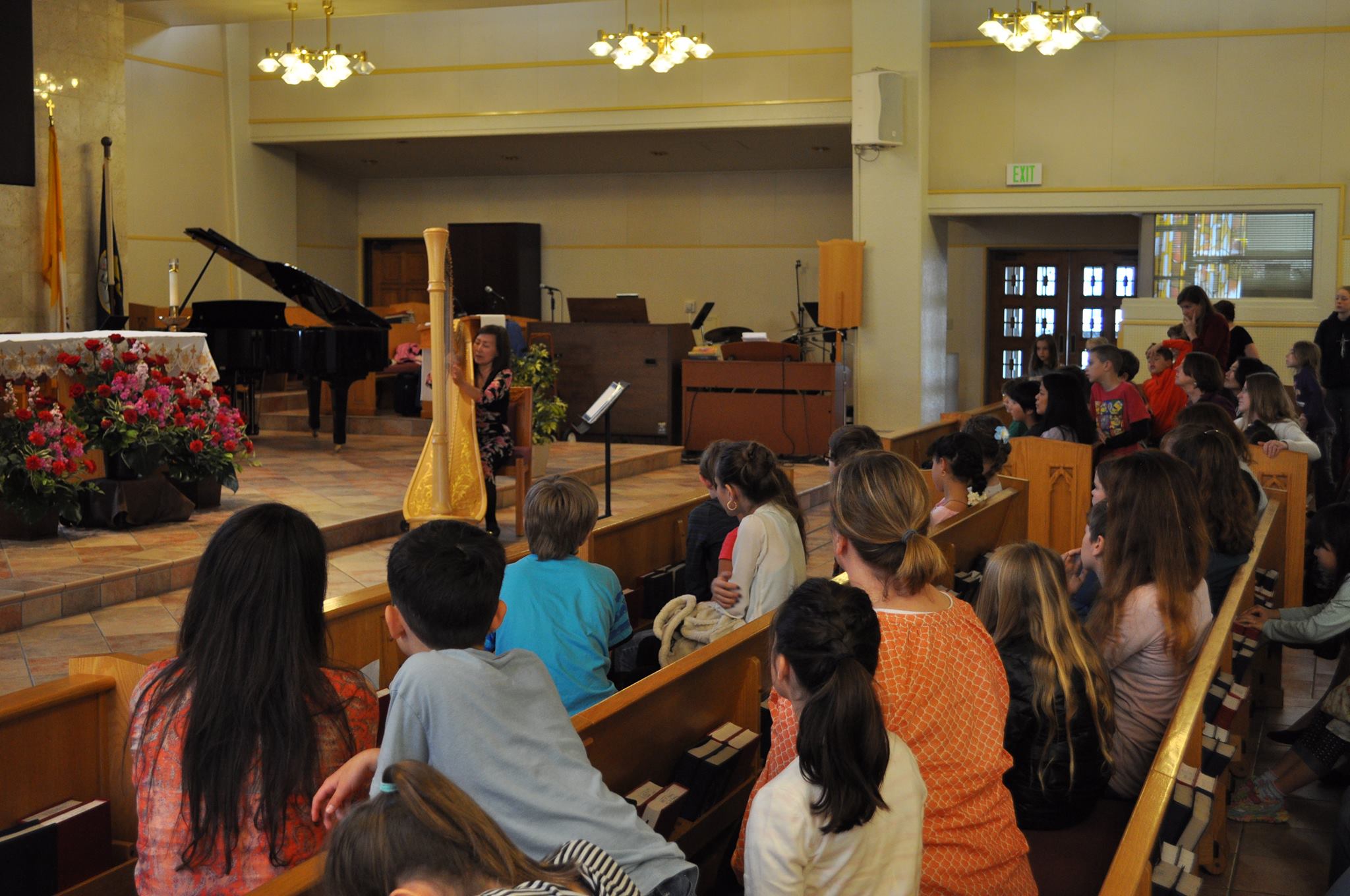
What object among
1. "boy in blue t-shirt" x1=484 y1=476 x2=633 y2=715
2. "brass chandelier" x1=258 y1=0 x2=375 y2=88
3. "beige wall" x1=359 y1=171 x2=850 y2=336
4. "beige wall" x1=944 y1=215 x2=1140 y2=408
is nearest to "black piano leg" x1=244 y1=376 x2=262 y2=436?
"brass chandelier" x1=258 y1=0 x2=375 y2=88

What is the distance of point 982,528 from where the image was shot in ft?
15.4

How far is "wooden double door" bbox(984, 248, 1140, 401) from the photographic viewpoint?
13312mm

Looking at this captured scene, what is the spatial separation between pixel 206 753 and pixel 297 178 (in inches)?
532

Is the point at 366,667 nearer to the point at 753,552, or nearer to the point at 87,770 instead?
the point at 87,770

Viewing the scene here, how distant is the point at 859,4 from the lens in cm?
1123

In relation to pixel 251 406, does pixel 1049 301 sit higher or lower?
higher

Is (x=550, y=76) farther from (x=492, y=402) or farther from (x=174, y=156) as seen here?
(x=492, y=402)

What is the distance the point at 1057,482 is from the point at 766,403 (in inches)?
180

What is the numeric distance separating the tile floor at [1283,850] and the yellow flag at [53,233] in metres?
9.67

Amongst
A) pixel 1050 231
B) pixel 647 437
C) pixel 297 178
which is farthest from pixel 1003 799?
pixel 297 178

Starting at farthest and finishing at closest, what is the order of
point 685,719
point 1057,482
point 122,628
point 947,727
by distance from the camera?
1. point 1057,482
2. point 122,628
3. point 685,719
4. point 947,727

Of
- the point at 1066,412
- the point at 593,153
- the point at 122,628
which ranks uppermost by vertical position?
the point at 593,153

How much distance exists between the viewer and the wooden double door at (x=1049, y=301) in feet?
43.7

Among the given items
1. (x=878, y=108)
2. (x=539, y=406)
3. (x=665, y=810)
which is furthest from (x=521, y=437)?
(x=878, y=108)
